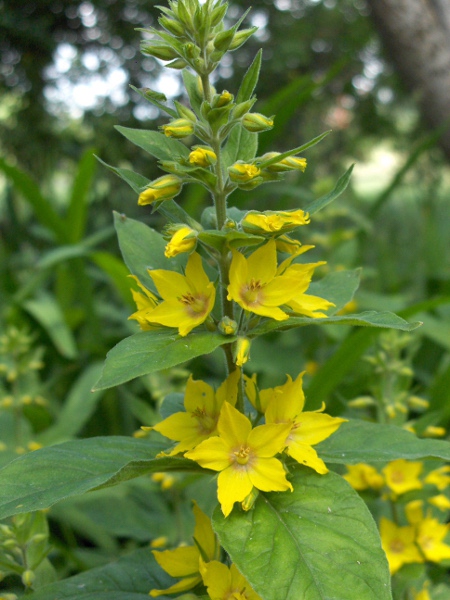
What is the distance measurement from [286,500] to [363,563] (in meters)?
0.13

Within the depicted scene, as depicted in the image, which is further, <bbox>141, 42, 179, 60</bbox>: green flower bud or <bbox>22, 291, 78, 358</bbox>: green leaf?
<bbox>22, 291, 78, 358</bbox>: green leaf

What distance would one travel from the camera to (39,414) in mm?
2037

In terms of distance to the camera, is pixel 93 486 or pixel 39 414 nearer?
pixel 93 486

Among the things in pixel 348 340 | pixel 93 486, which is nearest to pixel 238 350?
pixel 93 486

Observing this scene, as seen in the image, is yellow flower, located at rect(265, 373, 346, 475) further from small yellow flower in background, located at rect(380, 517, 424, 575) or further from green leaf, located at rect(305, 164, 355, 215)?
small yellow flower in background, located at rect(380, 517, 424, 575)

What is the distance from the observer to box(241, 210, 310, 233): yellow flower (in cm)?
81

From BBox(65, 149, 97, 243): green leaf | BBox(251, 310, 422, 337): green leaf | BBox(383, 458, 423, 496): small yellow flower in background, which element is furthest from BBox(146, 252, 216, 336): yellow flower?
BBox(65, 149, 97, 243): green leaf

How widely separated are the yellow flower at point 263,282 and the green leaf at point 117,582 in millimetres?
476

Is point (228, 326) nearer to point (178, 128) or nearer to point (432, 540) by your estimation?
point (178, 128)

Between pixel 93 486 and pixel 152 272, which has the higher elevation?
pixel 152 272

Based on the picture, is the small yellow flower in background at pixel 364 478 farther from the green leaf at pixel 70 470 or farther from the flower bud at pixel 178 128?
the flower bud at pixel 178 128

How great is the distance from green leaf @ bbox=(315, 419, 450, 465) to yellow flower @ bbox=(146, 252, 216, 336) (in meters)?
0.27

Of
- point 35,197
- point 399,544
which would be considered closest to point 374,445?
point 399,544

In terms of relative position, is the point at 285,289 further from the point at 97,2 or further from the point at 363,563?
the point at 97,2
